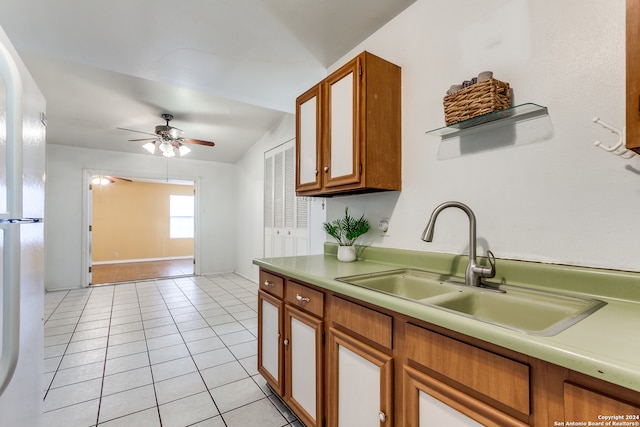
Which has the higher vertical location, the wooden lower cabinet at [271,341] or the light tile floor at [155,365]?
the wooden lower cabinet at [271,341]

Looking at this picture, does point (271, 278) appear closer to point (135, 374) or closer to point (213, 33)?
point (135, 374)

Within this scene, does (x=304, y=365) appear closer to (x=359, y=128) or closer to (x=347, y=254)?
(x=347, y=254)

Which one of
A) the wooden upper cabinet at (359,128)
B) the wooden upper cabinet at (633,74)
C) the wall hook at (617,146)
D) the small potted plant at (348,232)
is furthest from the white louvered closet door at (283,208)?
the wooden upper cabinet at (633,74)

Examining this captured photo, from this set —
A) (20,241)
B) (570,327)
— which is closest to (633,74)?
(570,327)

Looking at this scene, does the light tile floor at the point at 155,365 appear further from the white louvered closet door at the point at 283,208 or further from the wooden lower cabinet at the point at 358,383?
the white louvered closet door at the point at 283,208

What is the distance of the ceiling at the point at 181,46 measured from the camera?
1.74 metres

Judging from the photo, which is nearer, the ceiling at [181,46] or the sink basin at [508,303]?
the sink basin at [508,303]

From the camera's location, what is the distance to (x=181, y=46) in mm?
2064

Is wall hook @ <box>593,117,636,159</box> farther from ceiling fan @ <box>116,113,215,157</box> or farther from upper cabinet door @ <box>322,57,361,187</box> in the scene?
ceiling fan @ <box>116,113,215,157</box>

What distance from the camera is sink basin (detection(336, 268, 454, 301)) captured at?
1.34 meters

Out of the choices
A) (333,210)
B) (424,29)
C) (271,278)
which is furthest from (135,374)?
(424,29)

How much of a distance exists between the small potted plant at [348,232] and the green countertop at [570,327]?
245 mm

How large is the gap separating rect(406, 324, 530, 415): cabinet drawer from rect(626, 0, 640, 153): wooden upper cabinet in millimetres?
671

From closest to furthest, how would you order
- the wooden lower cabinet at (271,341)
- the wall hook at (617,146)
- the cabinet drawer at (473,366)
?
the cabinet drawer at (473,366) < the wall hook at (617,146) < the wooden lower cabinet at (271,341)
